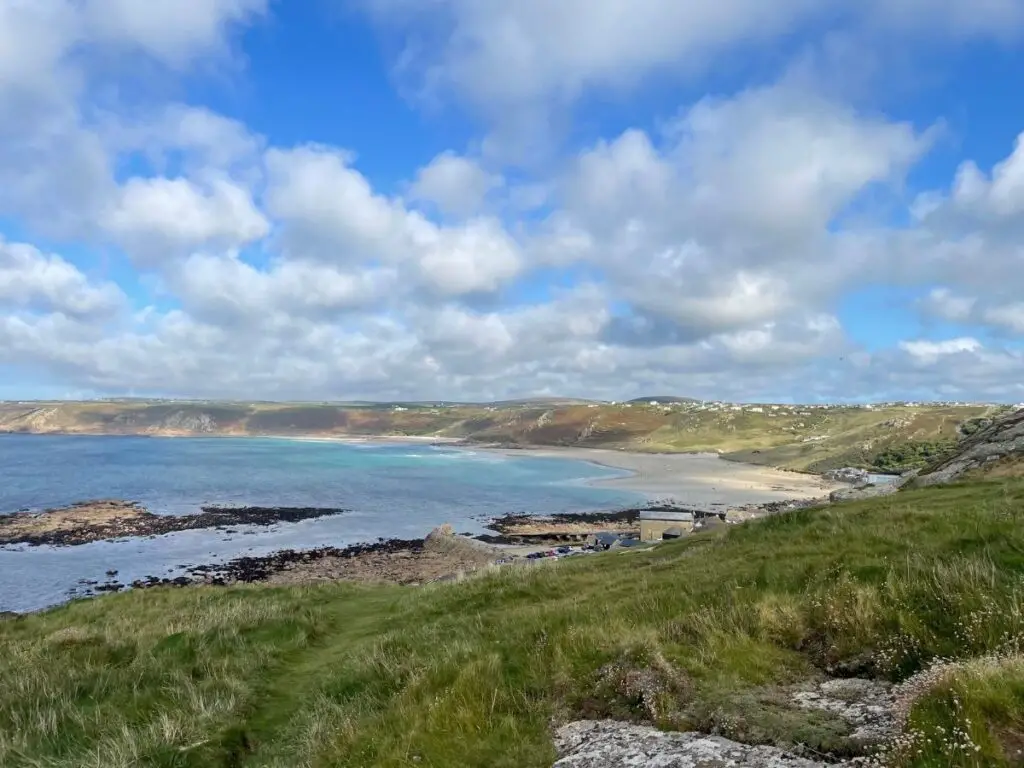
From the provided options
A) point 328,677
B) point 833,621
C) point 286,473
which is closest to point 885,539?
point 833,621

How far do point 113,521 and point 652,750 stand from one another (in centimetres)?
8102

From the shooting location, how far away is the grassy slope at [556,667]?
6.33m

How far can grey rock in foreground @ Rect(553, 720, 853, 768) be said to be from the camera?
16.9 ft

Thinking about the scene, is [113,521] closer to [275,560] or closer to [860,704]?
[275,560]

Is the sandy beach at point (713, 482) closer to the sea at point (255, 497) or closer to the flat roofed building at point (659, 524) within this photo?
the sea at point (255, 497)

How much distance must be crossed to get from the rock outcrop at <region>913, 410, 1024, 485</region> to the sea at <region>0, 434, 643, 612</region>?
4605 cm

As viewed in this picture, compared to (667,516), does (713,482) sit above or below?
below

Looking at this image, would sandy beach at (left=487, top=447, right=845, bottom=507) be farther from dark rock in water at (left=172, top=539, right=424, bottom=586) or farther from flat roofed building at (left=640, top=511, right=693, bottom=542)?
dark rock in water at (left=172, top=539, right=424, bottom=586)

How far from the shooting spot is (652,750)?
566 cm

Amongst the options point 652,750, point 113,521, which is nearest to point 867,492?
point 652,750

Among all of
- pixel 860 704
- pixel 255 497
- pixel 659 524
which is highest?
pixel 860 704

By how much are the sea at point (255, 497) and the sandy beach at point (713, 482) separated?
22.4 ft

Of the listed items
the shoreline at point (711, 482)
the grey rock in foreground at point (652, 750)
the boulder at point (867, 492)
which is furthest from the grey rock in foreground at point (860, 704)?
the shoreline at point (711, 482)

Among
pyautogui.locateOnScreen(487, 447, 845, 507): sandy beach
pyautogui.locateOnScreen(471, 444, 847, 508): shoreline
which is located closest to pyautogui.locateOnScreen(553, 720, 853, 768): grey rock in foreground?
pyautogui.locateOnScreen(471, 444, 847, 508): shoreline
